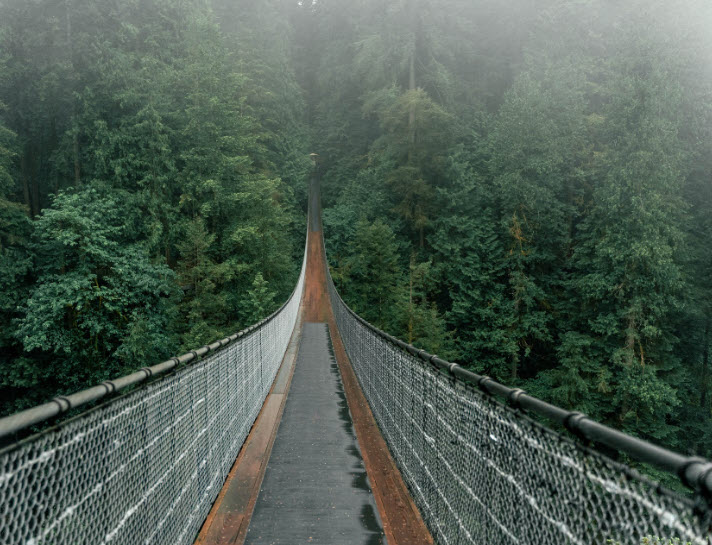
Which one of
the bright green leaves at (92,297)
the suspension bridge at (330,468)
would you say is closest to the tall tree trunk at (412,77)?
the bright green leaves at (92,297)

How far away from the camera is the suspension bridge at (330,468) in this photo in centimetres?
124

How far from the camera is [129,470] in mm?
1940

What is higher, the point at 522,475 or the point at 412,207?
the point at 412,207

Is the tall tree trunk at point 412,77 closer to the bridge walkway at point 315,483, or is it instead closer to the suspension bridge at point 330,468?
the bridge walkway at point 315,483

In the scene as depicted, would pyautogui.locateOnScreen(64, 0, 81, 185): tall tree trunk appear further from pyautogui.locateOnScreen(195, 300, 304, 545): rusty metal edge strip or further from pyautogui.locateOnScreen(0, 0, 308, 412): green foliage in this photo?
pyautogui.locateOnScreen(195, 300, 304, 545): rusty metal edge strip

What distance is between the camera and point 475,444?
2.25 metres

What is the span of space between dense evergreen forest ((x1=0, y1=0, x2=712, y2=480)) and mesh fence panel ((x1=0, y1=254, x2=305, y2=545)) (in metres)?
15.2

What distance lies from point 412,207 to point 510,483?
2652 centimetres

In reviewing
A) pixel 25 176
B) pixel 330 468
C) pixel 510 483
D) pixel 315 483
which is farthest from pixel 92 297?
pixel 510 483

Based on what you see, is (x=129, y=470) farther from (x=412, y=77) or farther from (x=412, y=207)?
(x=412, y=77)

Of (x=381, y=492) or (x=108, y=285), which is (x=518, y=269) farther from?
(x=381, y=492)

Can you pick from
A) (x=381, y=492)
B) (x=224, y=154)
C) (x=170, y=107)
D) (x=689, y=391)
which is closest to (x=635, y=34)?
(x=689, y=391)

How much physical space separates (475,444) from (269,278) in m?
21.6

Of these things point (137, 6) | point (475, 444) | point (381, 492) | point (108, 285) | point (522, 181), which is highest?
point (137, 6)
